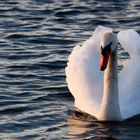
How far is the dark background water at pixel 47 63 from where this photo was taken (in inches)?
451

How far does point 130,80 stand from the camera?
40.8 ft

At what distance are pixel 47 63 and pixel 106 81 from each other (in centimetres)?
332

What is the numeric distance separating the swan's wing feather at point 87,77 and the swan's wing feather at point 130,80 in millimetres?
360

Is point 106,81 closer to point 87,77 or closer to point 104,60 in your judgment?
point 87,77

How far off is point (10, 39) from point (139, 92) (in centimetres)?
562

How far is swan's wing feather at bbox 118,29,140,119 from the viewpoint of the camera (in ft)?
40.0

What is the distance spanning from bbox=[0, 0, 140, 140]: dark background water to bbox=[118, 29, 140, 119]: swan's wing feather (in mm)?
312

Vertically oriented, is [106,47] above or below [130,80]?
above

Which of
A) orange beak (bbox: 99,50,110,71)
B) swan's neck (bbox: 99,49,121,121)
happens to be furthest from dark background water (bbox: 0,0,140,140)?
orange beak (bbox: 99,50,110,71)

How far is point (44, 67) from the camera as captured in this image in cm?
1488

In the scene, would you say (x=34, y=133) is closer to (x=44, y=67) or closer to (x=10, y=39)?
(x=44, y=67)

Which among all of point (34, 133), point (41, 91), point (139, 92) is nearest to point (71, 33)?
point (41, 91)

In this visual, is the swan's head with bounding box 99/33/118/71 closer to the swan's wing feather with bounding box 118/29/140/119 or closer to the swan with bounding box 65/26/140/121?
the swan with bounding box 65/26/140/121

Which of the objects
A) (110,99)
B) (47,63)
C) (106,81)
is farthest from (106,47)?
(47,63)
